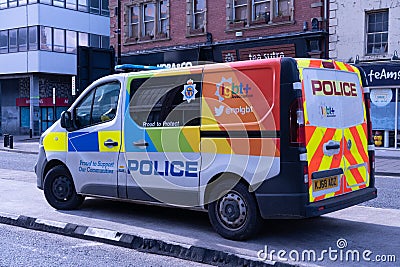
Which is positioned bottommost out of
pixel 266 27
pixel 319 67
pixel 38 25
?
pixel 319 67

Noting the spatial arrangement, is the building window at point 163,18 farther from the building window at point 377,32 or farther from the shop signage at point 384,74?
the shop signage at point 384,74

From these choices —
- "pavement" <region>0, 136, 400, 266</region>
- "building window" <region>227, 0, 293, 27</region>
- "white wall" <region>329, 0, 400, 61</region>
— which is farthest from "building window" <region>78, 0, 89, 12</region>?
"pavement" <region>0, 136, 400, 266</region>

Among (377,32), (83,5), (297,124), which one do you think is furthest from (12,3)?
(297,124)

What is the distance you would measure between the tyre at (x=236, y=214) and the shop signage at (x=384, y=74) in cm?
1427

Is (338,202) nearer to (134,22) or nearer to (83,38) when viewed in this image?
(134,22)

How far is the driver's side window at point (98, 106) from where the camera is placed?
7.56 m

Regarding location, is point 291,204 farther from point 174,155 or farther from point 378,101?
point 378,101

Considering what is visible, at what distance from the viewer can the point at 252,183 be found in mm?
6043

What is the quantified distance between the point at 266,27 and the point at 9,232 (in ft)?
56.1

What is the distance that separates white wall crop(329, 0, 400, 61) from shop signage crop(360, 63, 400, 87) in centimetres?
35

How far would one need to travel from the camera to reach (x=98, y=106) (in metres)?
7.82

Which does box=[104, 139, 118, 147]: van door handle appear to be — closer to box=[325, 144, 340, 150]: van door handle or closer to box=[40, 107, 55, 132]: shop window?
box=[325, 144, 340, 150]: van door handle

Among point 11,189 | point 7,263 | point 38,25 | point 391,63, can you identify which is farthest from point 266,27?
point 38,25

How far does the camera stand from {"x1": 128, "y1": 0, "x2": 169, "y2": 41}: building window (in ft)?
87.0
